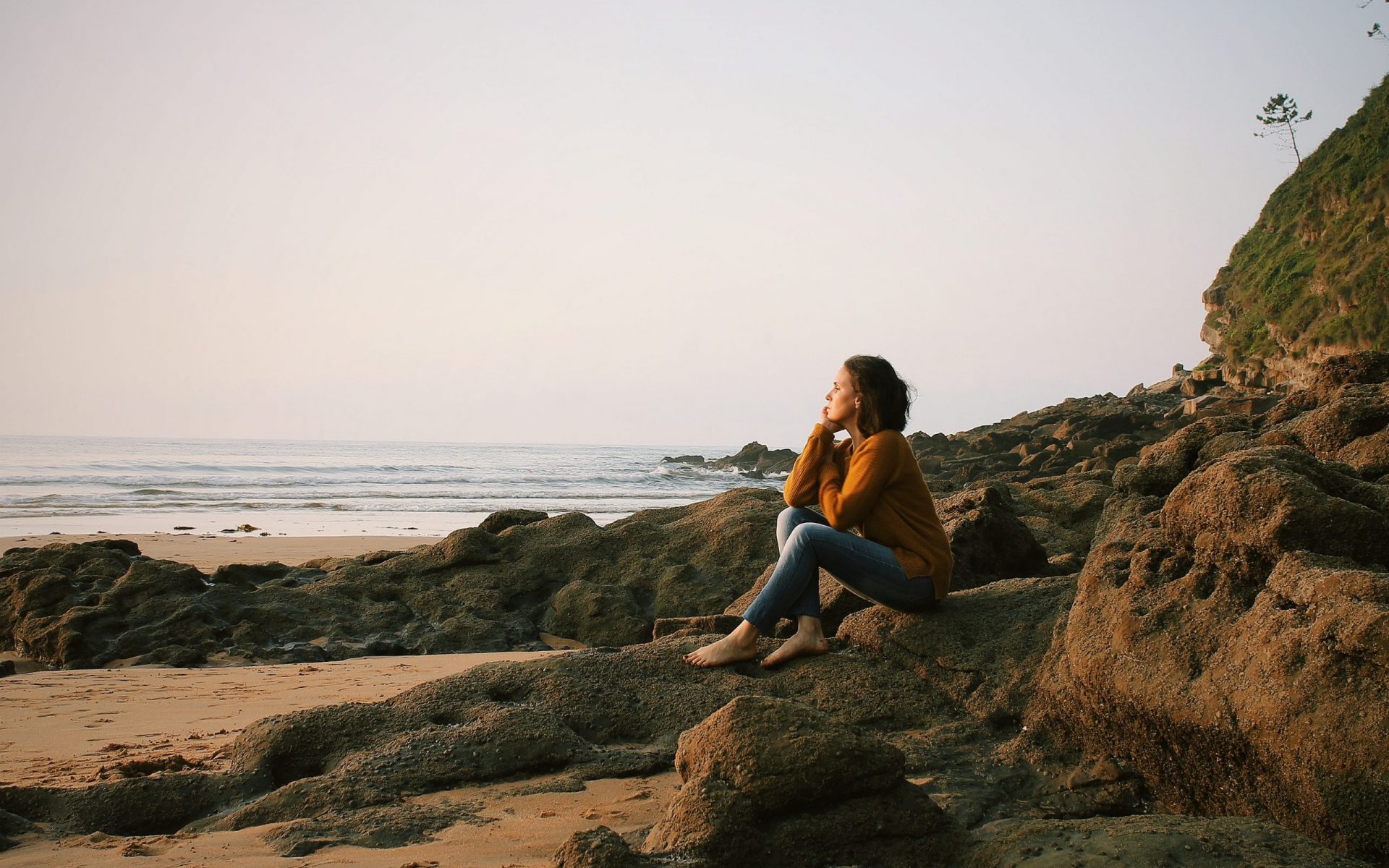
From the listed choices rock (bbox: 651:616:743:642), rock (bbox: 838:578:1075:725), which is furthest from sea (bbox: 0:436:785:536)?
rock (bbox: 838:578:1075:725)

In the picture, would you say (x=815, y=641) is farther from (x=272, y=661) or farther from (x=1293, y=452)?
(x=272, y=661)

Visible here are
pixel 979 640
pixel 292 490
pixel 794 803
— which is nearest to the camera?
pixel 794 803

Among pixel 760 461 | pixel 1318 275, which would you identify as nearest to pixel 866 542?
pixel 1318 275

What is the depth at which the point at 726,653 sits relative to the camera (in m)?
4.69

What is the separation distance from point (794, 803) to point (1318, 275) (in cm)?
3679

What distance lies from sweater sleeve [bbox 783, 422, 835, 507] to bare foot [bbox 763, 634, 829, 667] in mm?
690

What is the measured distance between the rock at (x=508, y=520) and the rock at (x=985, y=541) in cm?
482

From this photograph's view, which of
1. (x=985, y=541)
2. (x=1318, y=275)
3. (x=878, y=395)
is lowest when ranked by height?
(x=985, y=541)

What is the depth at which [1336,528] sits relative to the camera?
3420 mm

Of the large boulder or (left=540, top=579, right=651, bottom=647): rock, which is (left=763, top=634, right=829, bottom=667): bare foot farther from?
(left=540, top=579, right=651, bottom=647): rock

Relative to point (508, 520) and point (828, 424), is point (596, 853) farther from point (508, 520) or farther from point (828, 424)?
point (508, 520)

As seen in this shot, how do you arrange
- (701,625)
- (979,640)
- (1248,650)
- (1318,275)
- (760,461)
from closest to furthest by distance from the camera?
(1248,650) < (979,640) < (701,625) < (1318,275) < (760,461)

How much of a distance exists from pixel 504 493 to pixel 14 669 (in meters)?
23.2

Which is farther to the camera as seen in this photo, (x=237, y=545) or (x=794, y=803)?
(x=237, y=545)
